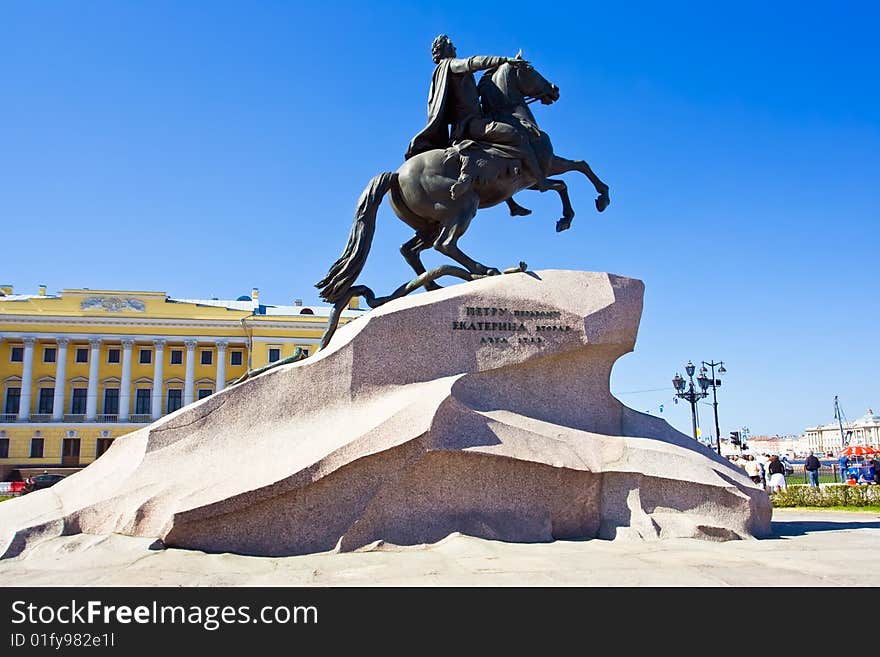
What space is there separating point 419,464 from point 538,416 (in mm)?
1735

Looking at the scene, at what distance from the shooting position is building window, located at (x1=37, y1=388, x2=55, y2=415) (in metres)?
53.7

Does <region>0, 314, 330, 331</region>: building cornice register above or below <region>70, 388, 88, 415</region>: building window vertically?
above

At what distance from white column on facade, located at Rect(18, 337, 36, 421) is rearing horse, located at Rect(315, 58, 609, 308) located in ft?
174

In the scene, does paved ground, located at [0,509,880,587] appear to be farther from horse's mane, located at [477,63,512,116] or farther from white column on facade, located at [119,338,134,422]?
white column on facade, located at [119,338,134,422]

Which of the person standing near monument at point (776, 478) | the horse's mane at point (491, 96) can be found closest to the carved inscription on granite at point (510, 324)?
the horse's mane at point (491, 96)

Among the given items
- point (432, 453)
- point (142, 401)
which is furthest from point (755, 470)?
point (142, 401)

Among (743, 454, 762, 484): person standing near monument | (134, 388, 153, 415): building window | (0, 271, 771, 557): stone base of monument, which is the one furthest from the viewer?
(134, 388, 153, 415): building window

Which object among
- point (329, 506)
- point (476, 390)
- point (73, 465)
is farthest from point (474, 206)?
point (73, 465)

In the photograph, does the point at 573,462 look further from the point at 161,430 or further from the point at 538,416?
the point at 161,430

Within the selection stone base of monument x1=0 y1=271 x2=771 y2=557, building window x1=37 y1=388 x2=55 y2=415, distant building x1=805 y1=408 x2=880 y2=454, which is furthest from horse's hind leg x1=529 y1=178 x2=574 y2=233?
distant building x1=805 y1=408 x2=880 y2=454

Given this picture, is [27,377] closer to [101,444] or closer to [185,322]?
[101,444]

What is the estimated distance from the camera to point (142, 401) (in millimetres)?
56188

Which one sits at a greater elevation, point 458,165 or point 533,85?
point 533,85

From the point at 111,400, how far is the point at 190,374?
633 cm
